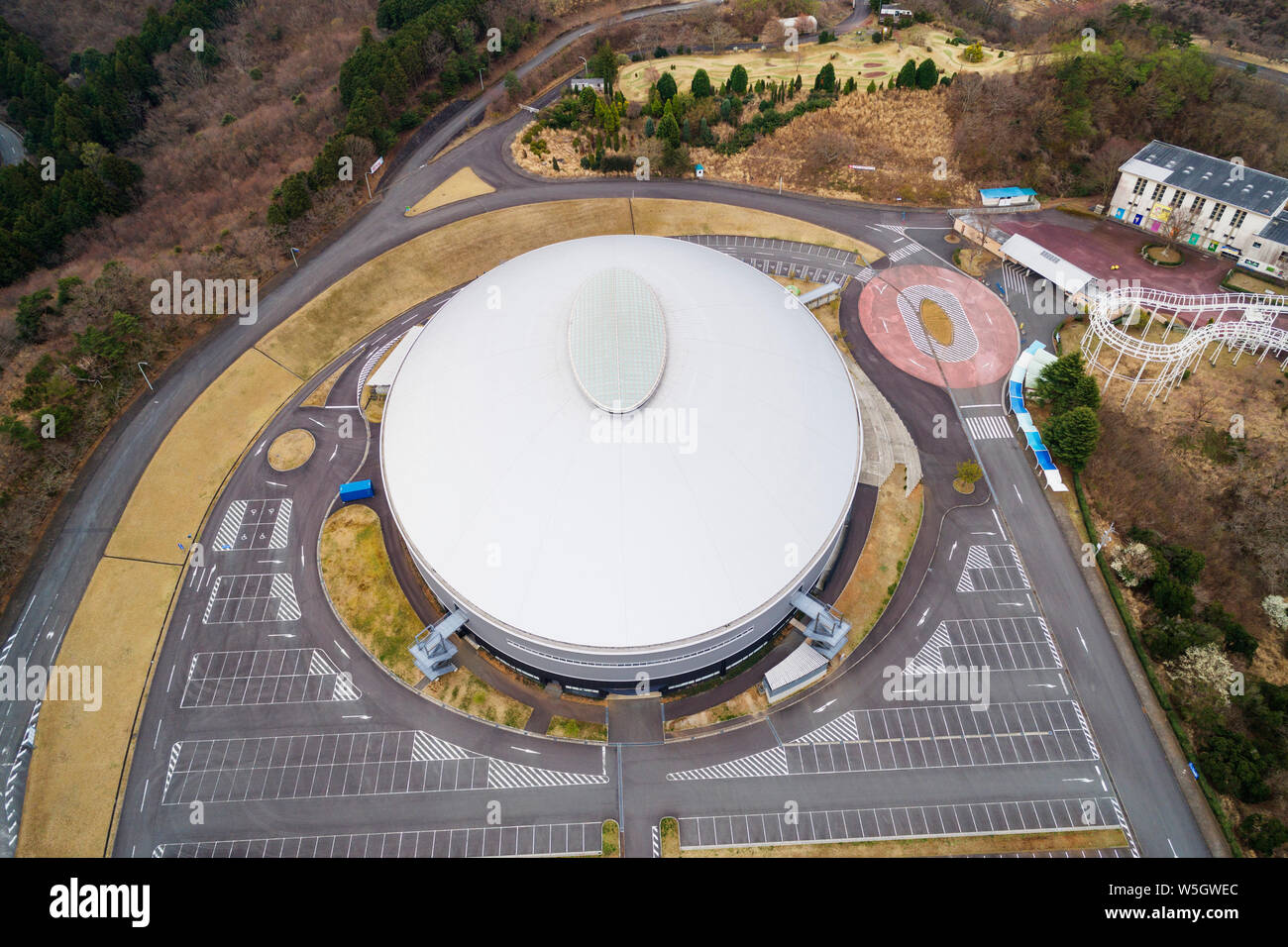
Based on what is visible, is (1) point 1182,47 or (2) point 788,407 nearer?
(2) point 788,407

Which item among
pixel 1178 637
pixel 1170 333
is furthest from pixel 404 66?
pixel 1178 637

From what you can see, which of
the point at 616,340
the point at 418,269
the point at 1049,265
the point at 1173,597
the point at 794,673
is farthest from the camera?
the point at 418,269

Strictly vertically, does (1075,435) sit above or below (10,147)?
below

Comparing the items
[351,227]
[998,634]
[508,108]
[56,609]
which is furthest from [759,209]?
[56,609]

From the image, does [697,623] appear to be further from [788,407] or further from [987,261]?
[987,261]

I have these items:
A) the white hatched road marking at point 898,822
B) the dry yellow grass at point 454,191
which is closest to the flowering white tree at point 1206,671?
the white hatched road marking at point 898,822

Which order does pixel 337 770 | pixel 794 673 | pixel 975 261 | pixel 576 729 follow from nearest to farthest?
pixel 337 770, pixel 576 729, pixel 794 673, pixel 975 261

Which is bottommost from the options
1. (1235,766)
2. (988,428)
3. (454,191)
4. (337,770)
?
(337,770)

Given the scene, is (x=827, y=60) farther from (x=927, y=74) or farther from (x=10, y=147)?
(x=10, y=147)

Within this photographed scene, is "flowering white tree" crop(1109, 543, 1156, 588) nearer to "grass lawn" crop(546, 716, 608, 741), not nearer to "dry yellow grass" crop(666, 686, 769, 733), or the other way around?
"dry yellow grass" crop(666, 686, 769, 733)
